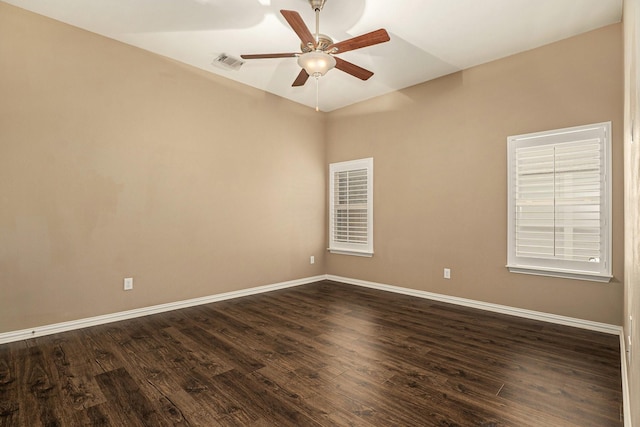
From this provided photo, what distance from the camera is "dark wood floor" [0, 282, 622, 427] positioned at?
1829 mm

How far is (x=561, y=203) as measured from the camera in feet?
10.8

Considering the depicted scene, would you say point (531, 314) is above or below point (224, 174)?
below

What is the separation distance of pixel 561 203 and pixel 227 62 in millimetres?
4119

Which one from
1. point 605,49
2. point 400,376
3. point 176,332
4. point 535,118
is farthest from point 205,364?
point 605,49

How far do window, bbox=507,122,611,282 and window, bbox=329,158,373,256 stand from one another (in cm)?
202

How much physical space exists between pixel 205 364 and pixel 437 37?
12.5ft

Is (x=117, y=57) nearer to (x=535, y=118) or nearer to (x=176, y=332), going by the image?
(x=176, y=332)

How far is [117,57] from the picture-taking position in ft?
11.3

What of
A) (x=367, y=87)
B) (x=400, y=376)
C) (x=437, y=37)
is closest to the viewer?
(x=400, y=376)

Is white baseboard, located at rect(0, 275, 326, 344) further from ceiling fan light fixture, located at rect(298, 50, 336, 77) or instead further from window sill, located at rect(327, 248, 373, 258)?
ceiling fan light fixture, located at rect(298, 50, 336, 77)

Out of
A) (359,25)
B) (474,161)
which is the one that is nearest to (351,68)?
(359,25)

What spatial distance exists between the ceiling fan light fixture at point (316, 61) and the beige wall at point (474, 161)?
2210 mm

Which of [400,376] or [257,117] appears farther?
[257,117]

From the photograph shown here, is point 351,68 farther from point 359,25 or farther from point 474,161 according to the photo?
point 474,161
